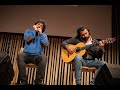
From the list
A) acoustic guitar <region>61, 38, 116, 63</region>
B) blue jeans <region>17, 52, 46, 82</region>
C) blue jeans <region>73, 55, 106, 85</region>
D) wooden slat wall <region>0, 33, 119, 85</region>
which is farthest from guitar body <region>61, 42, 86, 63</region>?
wooden slat wall <region>0, 33, 119, 85</region>

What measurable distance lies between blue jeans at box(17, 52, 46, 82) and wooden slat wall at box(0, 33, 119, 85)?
4.54 feet

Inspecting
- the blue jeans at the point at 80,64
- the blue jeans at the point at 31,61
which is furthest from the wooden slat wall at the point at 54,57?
the blue jeans at the point at 31,61

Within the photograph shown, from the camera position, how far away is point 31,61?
143 inches

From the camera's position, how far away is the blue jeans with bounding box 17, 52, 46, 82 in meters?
3.43

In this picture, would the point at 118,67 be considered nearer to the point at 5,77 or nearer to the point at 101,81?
the point at 101,81

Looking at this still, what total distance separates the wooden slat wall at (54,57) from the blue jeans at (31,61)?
1.38m

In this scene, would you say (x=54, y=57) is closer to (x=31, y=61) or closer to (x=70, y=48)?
(x=70, y=48)

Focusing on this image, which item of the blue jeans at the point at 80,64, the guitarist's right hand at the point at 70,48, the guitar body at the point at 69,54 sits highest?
the guitarist's right hand at the point at 70,48

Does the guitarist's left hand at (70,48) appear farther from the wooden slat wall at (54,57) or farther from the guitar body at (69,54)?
the wooden slat wall at (54,57)

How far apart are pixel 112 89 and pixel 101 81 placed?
910 mm

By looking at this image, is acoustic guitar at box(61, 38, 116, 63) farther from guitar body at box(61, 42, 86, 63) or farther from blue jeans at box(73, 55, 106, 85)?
blue jeans at box(73, 55, 106, 85)

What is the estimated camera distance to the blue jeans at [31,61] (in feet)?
11.3

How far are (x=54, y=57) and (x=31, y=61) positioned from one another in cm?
151

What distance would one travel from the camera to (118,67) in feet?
10.5
